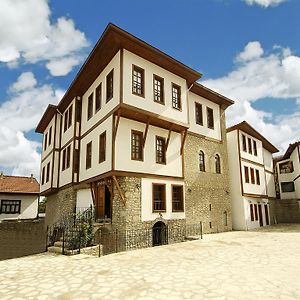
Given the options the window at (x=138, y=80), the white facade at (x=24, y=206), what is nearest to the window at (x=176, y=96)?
the window at (x=138, y=80)

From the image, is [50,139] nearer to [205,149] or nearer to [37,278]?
[205,149]

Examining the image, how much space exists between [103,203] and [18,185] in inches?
752

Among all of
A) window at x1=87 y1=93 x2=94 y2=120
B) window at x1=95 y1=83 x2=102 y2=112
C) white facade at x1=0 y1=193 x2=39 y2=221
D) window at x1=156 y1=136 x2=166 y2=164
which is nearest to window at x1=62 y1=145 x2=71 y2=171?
window at x1=87 y1=93 x2=94 y2=120

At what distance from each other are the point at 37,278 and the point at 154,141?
30.9 ft

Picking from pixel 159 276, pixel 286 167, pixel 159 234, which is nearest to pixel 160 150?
pixel 159 234

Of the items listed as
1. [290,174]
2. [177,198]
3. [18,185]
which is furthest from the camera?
[290,174]

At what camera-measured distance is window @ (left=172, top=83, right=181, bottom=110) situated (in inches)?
627

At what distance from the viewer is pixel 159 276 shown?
23.7 ft

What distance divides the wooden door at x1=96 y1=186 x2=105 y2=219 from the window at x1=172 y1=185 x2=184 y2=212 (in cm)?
416

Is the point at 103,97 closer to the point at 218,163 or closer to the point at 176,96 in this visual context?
the point at 176,96

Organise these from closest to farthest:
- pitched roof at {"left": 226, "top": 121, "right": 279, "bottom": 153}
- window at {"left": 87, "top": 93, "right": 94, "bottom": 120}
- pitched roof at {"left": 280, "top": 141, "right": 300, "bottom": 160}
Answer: window at {"left": 87, "top": 93, "right": 94, "bottom": 120}, pitched roof at {"left": 226, "top": 121, "right": 279, "bottom": 153}, pitched roof at {"left": 280, "top": 141, "right": 300, "bottom": 160}

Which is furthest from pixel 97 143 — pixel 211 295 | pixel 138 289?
pixel 211 295

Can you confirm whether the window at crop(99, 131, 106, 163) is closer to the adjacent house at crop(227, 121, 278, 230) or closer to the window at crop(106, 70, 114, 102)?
the window at crop(106, 70, 114, 102)

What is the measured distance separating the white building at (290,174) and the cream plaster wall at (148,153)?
1956 cm
